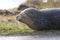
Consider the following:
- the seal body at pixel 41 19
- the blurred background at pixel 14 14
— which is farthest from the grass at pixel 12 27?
the seal body at pixel 41 19

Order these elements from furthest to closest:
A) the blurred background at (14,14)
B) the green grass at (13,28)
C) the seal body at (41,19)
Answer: the seal body at (41,19) < the blurred background at (14,14) < the green grass at (13,28)

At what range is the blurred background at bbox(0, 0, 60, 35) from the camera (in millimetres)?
9266

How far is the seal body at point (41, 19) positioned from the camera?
943 centimetres

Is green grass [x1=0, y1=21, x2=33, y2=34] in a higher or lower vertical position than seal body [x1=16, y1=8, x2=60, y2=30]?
lower

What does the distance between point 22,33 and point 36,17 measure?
92 cm

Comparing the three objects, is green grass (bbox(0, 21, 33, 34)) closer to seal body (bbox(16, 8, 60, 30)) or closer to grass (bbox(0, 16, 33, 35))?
grass (bbox(0, 16, 33, 35))

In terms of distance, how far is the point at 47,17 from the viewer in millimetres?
9539

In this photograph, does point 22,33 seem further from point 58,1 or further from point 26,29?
point 58,1

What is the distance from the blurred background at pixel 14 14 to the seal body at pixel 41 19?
29 cm

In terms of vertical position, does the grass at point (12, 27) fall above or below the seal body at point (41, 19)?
below

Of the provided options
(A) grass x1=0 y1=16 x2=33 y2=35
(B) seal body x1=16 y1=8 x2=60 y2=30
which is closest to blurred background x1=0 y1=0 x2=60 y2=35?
(A) grass x1=0 y1=16 x2=33 y2=35

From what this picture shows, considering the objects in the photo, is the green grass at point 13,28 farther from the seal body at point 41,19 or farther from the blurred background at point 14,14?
the seal body at point 41,19

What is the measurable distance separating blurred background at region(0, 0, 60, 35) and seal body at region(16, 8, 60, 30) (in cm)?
29

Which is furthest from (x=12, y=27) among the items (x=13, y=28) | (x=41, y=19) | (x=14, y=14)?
(x=14, y=14)
